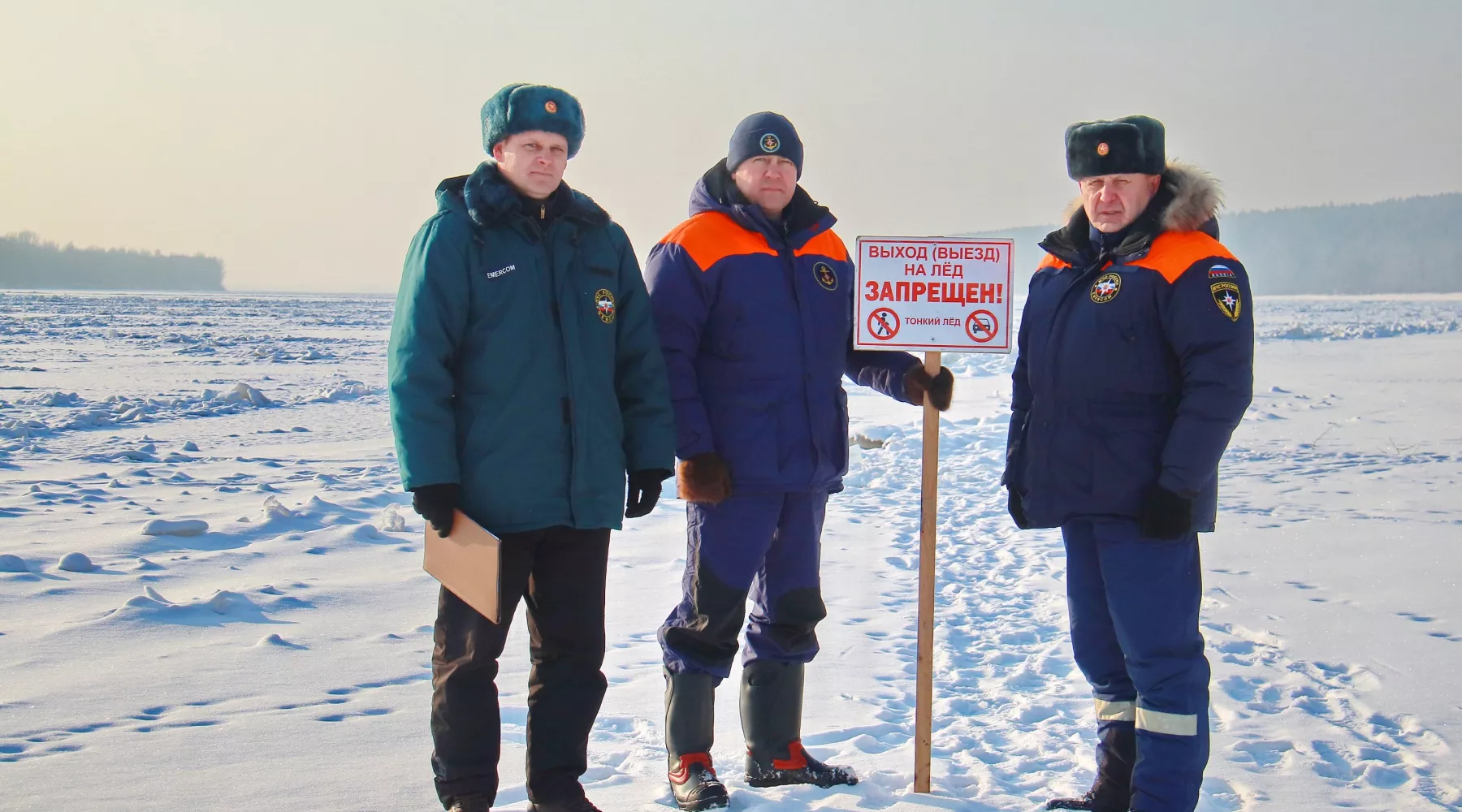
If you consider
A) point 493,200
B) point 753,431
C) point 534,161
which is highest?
point 534,161

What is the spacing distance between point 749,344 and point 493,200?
2.56 feet

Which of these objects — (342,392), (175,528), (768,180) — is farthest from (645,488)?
(342,392)

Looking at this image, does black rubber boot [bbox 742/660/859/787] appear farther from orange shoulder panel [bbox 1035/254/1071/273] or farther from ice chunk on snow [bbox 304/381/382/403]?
ice chunk on snow [bbox 304/381/382/403]

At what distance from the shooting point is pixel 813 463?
2822 mm

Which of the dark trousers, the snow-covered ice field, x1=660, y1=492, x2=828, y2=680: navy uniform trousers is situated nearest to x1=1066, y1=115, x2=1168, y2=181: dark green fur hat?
x1=660, y1=492, x2=828, y2=680: navy uniform trousers

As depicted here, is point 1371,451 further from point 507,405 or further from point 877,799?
point 507,405

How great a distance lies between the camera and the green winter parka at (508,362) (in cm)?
232

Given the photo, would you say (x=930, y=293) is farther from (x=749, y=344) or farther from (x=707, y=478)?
(x=707, y=478)

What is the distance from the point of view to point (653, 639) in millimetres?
4191

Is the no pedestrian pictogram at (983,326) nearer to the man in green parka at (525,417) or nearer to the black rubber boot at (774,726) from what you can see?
the man in green parka at (525,417)

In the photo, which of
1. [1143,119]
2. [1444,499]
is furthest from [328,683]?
[1444,499]

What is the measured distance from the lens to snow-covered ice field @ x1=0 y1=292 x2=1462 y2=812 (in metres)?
2.79

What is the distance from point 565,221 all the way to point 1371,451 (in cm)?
893

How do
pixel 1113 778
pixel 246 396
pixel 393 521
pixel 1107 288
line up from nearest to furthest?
pixel 1107 288 → pixel 1113 778 → pixel 393 521 → pixel 246 396
